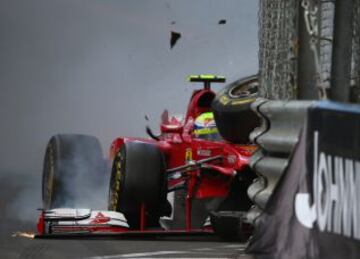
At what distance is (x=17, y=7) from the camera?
14.3 metres

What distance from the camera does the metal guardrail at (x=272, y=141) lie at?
3.62m

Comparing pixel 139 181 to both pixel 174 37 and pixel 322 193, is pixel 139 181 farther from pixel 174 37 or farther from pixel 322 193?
pixel 322 193

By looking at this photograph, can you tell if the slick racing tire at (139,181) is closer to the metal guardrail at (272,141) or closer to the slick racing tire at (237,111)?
the slick racing tire at (237,111)

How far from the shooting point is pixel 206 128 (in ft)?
29.9

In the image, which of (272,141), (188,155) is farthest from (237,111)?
(272,141)

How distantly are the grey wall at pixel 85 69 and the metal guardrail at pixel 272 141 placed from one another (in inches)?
334

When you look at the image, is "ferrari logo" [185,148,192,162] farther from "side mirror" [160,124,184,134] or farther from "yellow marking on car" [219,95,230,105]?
"yellow marking on car" [219,95,230,105]

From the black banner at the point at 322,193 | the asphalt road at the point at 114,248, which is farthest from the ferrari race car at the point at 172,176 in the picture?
the black banner at the point at 322,193

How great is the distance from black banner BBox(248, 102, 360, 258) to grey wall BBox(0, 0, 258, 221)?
358 inches

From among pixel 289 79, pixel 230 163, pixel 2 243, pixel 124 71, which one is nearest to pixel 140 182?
pixel 230 163

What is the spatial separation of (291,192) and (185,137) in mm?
6054

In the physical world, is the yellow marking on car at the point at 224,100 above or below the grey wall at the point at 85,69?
below

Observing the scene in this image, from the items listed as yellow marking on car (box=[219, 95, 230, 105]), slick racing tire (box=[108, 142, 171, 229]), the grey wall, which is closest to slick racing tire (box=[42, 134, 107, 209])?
slick racing tire (box=[108, 142, 171, 229])

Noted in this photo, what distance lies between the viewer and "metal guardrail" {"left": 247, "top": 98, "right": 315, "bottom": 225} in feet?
11.9
